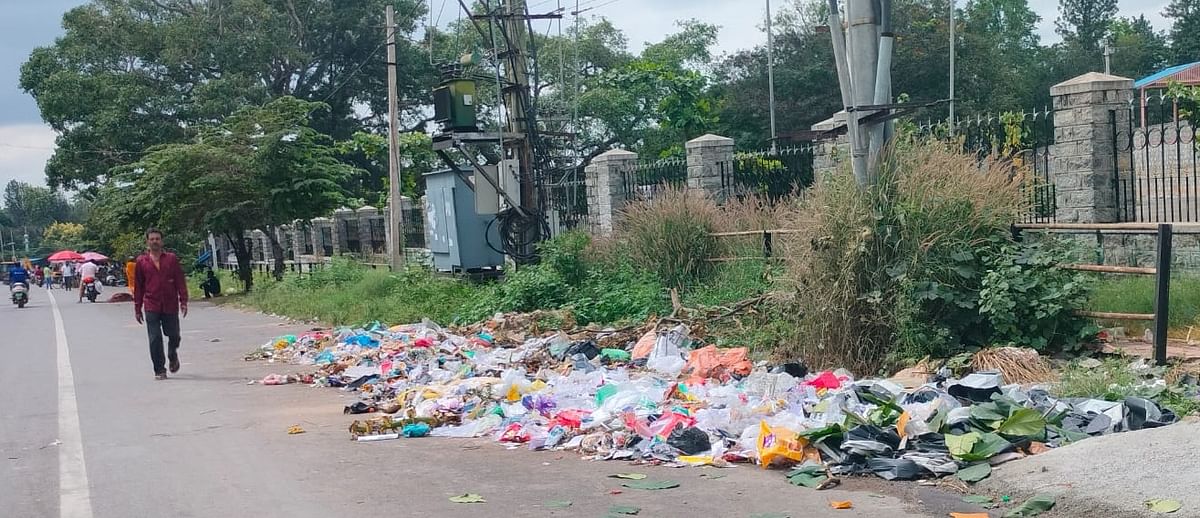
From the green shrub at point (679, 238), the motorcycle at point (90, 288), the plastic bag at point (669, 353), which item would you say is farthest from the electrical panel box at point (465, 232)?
the motorcycle at point (90, 288)

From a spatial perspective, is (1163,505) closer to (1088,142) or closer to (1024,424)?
(1024,424)

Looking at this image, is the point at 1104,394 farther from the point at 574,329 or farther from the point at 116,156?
the point at 116,156

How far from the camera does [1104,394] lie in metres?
7.61

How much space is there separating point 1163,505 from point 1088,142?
28.8 feet

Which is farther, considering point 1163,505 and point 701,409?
point 701,409

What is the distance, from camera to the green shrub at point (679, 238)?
47.2 ft

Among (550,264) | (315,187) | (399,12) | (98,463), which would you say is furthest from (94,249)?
(98,463)

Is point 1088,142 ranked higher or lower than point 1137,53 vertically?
lower

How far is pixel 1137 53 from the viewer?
67.2 meters

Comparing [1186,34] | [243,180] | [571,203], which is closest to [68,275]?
[243,180]

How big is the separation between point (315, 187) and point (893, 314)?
23.2 metres

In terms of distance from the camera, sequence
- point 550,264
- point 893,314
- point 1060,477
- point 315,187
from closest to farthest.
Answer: point 1060,477, point 893,314, point 550,264, point 315,187

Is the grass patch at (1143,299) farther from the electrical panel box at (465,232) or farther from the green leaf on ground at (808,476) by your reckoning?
the electrical panel box at (465,232)

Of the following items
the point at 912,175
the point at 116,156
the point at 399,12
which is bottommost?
the point at 912,175
